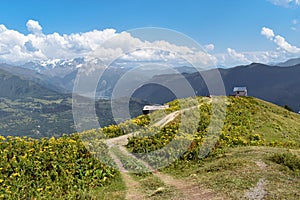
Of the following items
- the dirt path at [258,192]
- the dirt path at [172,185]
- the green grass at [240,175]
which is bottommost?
the dirt path at [172,185]

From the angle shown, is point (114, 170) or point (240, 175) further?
point (114, 170)

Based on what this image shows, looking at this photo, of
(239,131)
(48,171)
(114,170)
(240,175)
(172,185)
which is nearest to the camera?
(240,175)

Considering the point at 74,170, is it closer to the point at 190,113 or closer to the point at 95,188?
the point at 95,188

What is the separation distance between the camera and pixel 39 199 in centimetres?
1247

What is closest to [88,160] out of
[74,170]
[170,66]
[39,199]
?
[74,170]

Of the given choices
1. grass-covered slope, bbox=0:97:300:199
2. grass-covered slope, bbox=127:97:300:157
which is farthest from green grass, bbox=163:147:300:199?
grass-covered slope, bbox=127:97:300:157

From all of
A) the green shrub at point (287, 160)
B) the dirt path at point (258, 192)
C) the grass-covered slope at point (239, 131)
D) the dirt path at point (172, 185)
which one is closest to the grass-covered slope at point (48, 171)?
the dirt path at point (172, 185)

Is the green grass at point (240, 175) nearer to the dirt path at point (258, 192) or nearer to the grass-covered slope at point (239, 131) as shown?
the dirt path at point (258, 192)

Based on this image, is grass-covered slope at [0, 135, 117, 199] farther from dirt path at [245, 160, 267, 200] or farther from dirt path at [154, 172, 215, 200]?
dirt path at [245, 160, 267, 200]

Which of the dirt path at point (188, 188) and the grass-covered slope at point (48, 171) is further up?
the grass-covered slope at point (48, 171)

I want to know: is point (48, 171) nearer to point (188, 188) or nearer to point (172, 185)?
point (172, 185)

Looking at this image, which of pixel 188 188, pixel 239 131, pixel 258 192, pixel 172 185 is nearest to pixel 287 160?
pixel 258 192

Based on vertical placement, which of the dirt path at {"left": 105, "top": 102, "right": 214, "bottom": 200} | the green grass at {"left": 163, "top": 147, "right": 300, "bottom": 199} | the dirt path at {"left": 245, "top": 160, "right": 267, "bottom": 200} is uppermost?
the dirt path at {"left": 245, "top": 160, "right": 267, "bottom": 200}

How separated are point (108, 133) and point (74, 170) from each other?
39.4ft
